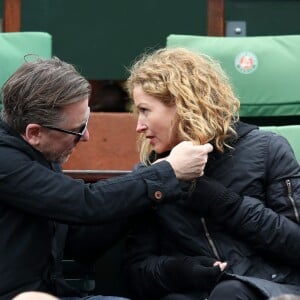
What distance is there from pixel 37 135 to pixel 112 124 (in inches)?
47.5

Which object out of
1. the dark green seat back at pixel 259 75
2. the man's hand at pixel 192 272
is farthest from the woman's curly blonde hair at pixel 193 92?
the dark green seat back at pixel 259 75

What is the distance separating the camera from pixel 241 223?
10.7 ft

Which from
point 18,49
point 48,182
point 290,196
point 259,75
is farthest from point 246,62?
point 48,182

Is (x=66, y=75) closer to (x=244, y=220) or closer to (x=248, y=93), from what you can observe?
(x=244, y=220)

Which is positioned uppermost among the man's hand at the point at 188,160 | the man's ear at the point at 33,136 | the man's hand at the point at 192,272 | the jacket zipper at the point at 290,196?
the man's ear at the point at 33,136

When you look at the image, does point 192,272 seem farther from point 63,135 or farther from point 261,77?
point 261,77

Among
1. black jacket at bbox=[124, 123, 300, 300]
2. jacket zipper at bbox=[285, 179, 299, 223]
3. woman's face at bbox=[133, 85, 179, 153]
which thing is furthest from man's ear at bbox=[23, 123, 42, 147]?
jacket zipper at bbox=[285, 179, 299, 223]

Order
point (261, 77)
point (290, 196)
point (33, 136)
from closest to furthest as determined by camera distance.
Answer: point (33, 136)
point (290, 196)
point (261, 77)

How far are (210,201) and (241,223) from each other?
120 mm

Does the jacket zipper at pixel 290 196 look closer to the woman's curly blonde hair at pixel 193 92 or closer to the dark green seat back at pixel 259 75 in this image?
the woman's curly blonde hair at pixel 193 92

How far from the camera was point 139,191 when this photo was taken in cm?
312

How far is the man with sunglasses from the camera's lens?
10.2 ft

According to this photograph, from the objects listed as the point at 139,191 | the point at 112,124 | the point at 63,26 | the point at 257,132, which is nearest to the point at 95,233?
the point at 139,191

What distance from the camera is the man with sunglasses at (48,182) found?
310 cm
